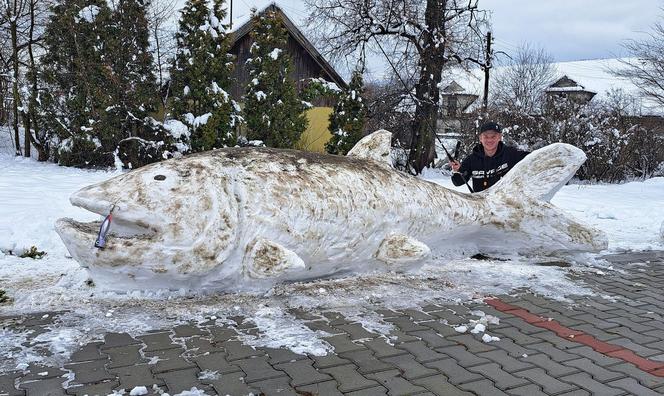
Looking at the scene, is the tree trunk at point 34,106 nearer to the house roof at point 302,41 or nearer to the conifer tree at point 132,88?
the conifer tree at point 132,88

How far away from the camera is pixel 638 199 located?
42.8ft

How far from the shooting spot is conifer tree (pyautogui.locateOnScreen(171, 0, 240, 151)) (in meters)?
12.6

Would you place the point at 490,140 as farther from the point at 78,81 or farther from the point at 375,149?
the point at 78,81

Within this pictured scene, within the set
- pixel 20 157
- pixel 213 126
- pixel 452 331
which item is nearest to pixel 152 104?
pixel 213 126

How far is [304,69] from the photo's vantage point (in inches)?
750

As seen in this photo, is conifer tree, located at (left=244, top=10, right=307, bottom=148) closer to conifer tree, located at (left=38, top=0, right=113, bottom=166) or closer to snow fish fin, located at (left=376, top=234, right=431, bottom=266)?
conifer tree, located at (left=38, top=0, right=113, bottom=166)

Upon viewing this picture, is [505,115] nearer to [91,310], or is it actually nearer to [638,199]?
[638,199]

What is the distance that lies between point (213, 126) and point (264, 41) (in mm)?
2676

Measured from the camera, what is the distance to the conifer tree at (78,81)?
1381 cm

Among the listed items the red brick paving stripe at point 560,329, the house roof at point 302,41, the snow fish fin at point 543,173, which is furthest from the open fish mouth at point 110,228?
the house roof at point 302,41

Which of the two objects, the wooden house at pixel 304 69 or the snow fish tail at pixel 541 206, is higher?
the wooden house at pixel 304 69

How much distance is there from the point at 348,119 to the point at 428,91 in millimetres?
3084

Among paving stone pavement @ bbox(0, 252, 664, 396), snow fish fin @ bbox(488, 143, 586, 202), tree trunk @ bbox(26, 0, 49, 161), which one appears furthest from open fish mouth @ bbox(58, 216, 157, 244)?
tree trunk @ bbox(26, 0, 49, 161)

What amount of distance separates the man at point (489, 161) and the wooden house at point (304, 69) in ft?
33.4
